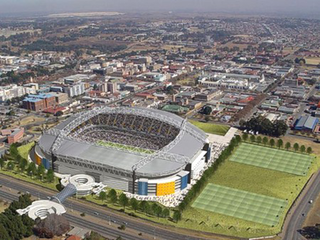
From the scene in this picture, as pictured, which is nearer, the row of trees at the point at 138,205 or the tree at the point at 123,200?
the row of trees at the point at 138,205

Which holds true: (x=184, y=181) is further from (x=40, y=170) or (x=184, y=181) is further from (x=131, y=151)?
(x=40, y=170)

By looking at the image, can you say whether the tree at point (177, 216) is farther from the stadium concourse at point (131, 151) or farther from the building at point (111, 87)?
the building at point (111, 87)

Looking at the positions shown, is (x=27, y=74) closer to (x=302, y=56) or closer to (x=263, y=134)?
(x=263, y=134)

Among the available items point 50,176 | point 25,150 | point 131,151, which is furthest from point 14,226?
point 25,150

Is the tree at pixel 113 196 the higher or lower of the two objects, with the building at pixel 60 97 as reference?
higher

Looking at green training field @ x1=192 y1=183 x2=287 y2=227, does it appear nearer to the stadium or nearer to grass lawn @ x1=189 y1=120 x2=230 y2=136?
the stadium

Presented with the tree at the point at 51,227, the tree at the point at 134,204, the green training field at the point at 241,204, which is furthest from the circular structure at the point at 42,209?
the green training field at the point at 241,204

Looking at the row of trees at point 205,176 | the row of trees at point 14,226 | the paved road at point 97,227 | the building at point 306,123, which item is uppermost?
the row of trees at point 14,226
